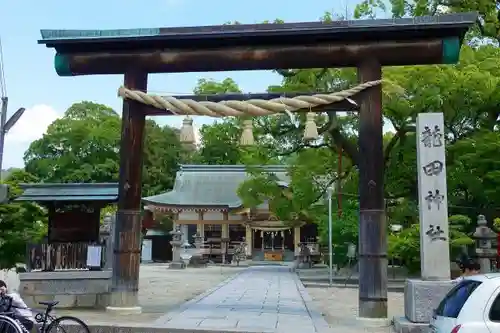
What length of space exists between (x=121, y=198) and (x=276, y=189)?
1516 cm

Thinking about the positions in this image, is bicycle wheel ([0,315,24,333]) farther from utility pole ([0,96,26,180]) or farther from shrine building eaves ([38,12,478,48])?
utility pole ([0,96,26,180])

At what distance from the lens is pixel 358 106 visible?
34.6 ft

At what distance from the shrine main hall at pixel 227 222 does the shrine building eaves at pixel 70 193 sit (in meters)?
26.3

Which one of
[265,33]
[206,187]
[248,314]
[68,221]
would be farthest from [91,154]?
[265,33]

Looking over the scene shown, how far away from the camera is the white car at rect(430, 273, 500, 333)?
524 centimetres

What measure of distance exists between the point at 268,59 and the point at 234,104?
1218 mm

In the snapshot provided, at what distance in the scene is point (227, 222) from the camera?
139 feet

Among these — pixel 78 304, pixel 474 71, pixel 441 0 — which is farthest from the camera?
pixel 441 0

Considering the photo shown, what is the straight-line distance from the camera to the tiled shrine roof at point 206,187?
41.1m

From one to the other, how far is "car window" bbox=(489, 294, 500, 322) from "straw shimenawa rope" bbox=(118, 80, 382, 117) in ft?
18.8

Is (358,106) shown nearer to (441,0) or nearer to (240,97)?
(240,97)

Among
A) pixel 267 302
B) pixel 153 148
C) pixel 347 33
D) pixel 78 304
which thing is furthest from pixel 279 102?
pixel 153 148

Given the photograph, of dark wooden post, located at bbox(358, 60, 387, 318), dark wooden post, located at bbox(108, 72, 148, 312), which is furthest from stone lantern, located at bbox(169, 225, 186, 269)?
dark wooden post, located at bbox(358, 60, 387, 318)

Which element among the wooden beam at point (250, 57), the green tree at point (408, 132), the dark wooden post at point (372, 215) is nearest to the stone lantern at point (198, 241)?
the green tree at point (408, 132)
